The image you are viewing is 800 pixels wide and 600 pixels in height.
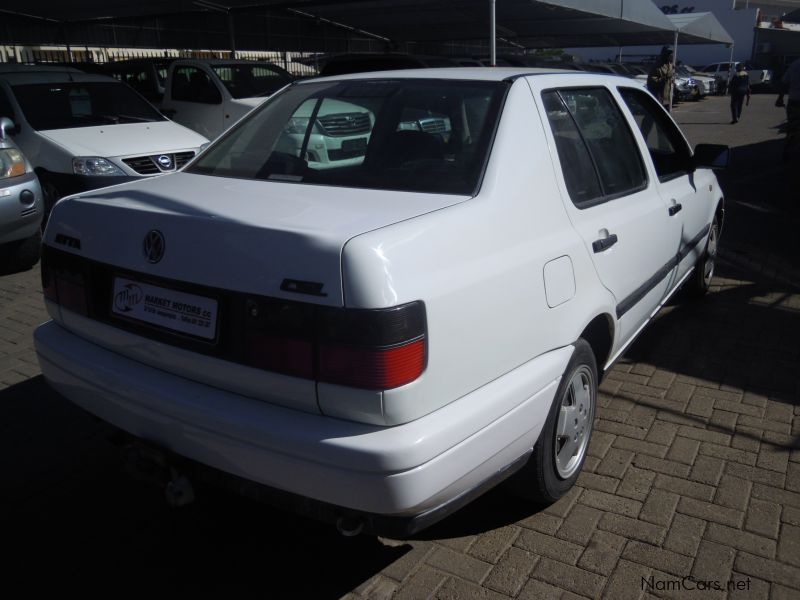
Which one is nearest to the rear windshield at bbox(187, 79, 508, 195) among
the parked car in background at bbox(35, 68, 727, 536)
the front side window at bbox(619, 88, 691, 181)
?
the parked car in background at bbox(35, 68, 727, 536)

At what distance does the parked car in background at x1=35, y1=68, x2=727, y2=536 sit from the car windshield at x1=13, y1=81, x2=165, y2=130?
18.7 feet

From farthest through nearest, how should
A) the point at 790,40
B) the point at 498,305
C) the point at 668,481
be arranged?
the point at 790,40 < the point at 668,481 < the point at 498,305

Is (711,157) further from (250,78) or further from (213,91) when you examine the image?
(250,78)

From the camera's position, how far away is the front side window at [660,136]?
13.6 ft

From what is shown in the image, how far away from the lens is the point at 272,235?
218 cm

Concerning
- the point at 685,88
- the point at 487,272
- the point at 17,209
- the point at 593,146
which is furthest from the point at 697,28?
the point at 487,272

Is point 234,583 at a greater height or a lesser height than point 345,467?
lesser

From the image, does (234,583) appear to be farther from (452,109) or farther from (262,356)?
(452,109)

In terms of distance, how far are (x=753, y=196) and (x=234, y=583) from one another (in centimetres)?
913

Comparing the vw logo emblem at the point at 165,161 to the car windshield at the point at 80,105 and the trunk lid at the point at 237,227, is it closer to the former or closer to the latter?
the car windshield at the point at 80,105

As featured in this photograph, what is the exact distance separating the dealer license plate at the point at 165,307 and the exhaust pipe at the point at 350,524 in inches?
27.3

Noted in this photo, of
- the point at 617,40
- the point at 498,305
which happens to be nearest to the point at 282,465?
the point at 498,305

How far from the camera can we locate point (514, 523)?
2939 mm

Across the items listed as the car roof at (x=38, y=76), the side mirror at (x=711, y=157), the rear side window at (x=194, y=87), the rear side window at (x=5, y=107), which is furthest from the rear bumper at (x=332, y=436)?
the rear side window at (x=194, y=87)
